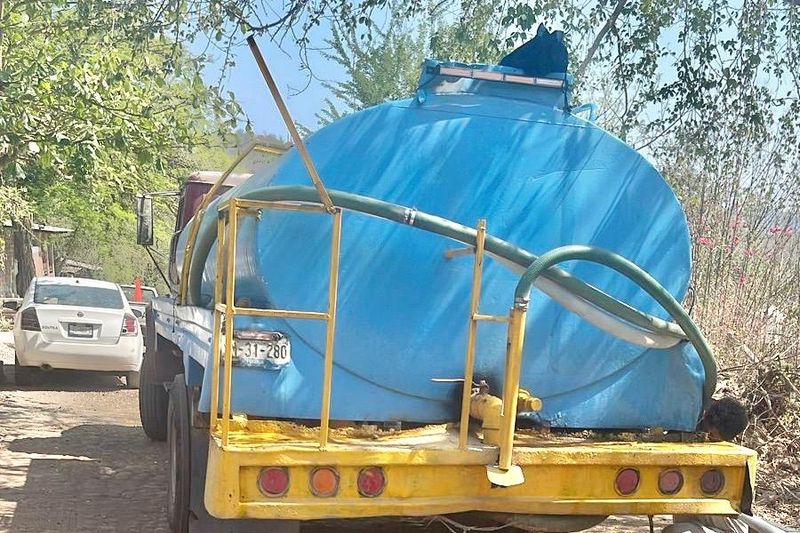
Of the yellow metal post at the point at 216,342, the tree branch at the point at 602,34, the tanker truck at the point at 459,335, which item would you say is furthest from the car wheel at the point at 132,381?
the yellow metal post at the point at 216,342

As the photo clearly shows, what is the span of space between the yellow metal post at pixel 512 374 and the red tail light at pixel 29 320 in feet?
33.6

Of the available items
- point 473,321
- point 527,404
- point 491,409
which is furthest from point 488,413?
point 473,321

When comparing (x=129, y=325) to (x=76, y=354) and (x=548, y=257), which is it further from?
(x=548, y=257)

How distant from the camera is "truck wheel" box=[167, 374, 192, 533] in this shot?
5277mm

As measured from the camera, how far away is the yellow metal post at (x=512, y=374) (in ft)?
13.2

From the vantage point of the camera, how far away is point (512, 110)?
5012 mm

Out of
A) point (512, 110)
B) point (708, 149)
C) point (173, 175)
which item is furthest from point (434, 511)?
point (173, 175)

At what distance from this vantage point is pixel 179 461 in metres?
5.35

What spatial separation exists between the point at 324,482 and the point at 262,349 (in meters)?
0.70

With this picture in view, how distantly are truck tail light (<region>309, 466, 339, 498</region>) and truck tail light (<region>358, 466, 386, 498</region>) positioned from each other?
110mm

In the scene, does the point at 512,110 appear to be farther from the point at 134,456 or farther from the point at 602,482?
the point at 134,456

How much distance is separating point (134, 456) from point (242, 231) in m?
4.78

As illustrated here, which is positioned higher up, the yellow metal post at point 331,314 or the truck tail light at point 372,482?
the yellow metal post at point 331,314

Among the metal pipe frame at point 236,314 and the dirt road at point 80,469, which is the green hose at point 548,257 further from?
the dirt road at point 80,469
